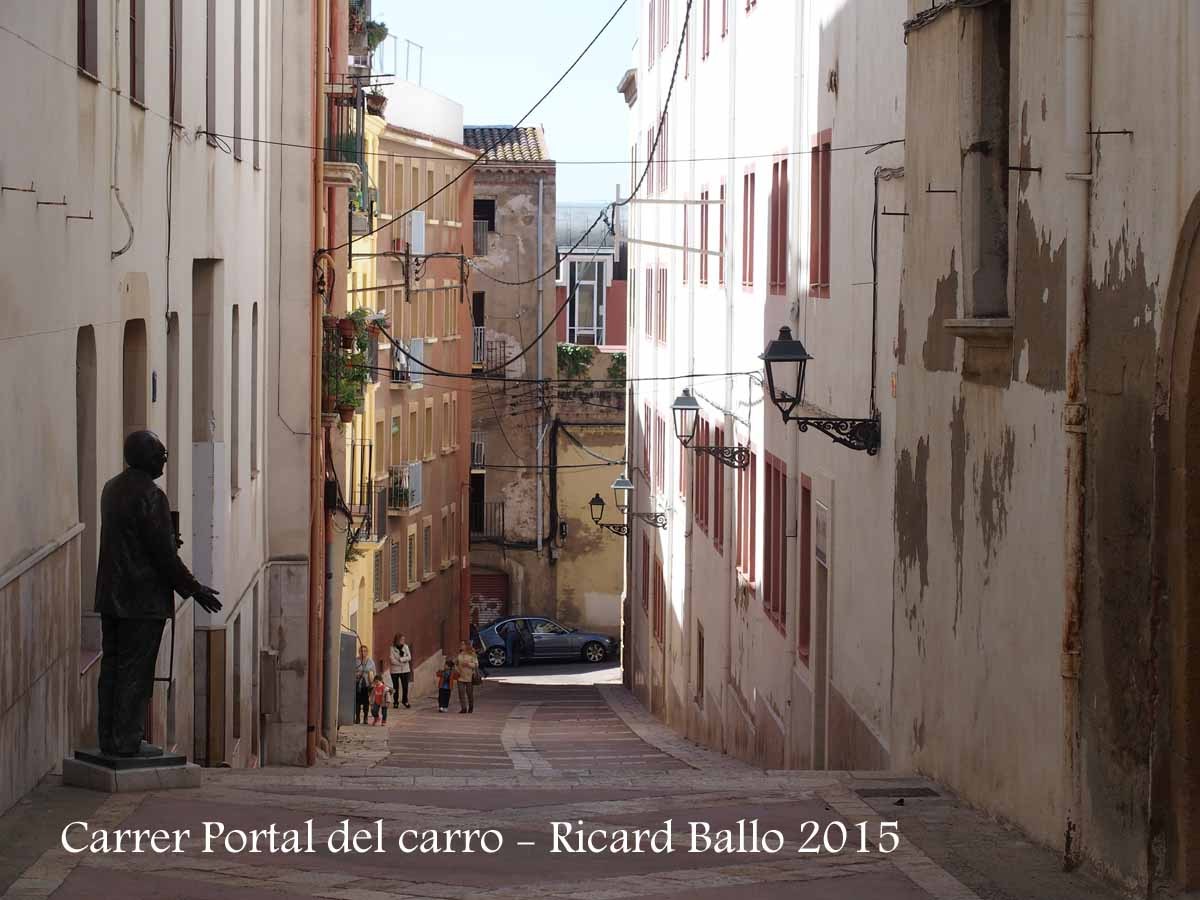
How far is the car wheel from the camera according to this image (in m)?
56.5

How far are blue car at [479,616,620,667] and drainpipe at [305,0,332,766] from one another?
30645 millimetres

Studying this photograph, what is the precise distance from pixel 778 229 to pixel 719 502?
6357mm

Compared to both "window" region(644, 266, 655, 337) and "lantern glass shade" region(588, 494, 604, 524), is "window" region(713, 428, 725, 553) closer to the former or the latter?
"lantern glass shade" region(588, 494, 604, 524)

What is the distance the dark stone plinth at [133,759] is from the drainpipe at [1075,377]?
186 inches

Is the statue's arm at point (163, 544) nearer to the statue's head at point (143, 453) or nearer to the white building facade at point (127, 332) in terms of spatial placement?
the statue's head at point (143, 453)

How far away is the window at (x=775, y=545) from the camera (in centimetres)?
2030

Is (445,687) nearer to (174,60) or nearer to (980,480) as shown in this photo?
(174,60)

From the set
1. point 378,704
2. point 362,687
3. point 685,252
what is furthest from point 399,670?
point 685,252

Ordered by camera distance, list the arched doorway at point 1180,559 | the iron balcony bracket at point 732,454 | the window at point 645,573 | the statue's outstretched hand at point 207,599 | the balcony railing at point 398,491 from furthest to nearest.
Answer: the balcony railing at point 398,491 → the window at point 645,573 → the iron balcony bracket at point 732,454 → the statue's outstretched hand at point 207,599 → the arched doorway at point 1180,559

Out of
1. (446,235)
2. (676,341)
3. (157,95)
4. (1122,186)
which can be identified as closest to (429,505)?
(446,235)

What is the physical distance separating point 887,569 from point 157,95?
265 inches

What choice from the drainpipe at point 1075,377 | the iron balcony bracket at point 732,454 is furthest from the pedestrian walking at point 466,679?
the drainpipe at point 1075,377

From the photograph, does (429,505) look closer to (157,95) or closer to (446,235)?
(446,235)

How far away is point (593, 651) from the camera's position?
56625 mm
